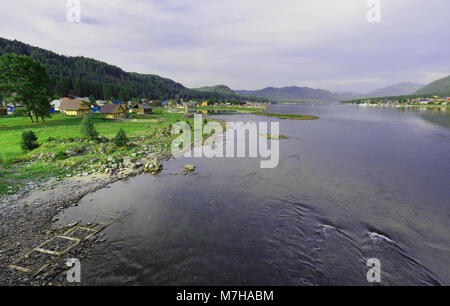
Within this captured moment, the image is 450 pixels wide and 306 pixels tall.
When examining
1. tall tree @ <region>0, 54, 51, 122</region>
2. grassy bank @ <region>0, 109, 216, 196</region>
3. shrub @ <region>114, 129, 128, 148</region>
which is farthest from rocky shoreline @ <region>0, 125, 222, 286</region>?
tall tree @ <region>0, 54, 51, 122</region>

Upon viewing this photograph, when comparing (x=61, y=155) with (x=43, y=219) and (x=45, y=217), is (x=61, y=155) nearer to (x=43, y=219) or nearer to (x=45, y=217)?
(x=45, y=217)

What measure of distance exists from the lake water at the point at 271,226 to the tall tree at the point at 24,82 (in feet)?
164

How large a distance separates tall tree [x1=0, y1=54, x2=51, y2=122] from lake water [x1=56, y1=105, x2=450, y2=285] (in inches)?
1971

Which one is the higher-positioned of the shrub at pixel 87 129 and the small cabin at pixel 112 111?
the small cabin at pixel 112 111

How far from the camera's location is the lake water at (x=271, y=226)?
12195 mm

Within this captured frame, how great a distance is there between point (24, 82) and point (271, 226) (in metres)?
72.0

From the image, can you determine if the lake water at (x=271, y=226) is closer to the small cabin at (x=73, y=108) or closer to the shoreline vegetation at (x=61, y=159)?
the shoreline vegetation at (x=61, y=159)

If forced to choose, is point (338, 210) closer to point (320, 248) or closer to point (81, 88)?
point (320, 248)

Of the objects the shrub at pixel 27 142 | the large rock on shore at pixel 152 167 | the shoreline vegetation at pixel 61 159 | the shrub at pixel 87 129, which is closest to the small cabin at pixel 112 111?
the shoreline vegetation at pixel 61 159

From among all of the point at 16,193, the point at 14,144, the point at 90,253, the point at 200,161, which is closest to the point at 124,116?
the point at 14,144

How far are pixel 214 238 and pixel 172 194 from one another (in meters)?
8.81

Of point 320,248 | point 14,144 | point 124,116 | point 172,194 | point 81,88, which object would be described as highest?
point 81,88
